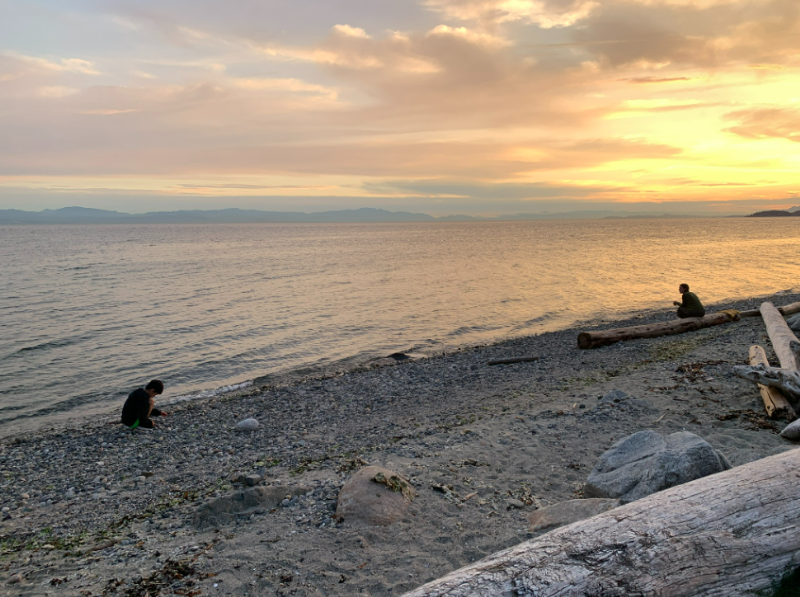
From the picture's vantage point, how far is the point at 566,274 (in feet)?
169

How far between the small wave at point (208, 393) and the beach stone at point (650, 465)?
552 inches

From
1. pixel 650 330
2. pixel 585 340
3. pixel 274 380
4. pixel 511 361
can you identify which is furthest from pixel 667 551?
pixel 650 330

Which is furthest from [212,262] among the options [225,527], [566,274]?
[225,527]

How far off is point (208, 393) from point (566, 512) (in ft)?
47.8

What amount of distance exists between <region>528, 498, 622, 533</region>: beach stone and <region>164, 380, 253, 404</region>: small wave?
13721 mm

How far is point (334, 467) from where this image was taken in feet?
28.9

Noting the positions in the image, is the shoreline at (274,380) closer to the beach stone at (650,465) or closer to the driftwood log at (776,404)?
the beach stone at (650,465)

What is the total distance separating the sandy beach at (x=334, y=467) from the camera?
19.2ft

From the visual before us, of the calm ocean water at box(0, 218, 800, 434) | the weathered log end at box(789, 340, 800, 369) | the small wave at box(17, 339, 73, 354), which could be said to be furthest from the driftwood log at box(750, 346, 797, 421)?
the small wave at box(17, 339, 73, 354)

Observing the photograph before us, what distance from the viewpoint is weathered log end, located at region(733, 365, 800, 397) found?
9008 mm

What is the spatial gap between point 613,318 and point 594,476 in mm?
24426

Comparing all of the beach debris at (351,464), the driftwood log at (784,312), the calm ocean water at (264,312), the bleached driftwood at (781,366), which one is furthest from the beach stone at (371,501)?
the driftwood log at (784,312)

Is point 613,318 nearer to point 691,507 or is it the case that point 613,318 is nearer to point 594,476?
point 594,476

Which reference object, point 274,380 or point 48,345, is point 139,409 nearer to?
point 274,380
